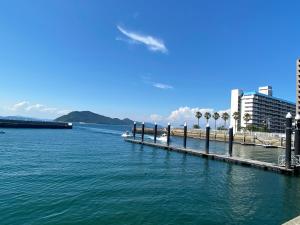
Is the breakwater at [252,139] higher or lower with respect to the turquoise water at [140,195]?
higher

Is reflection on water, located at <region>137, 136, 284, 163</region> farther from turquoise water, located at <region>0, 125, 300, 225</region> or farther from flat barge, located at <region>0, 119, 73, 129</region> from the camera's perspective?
flat barge, located at <region>0, 119, 73, 129</region>

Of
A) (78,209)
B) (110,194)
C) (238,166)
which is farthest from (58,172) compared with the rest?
(238,166)

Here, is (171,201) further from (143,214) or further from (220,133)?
(220,133)

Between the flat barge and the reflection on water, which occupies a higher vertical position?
the flat barge

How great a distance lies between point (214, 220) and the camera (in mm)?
21375

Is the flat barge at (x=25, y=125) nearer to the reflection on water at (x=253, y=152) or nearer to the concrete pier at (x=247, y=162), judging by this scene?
the reflection on water at (x=253, y=152)

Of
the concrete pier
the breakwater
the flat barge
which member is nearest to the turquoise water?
the concrete pier

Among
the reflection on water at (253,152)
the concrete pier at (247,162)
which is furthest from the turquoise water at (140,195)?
the reflection on water at (253,152)

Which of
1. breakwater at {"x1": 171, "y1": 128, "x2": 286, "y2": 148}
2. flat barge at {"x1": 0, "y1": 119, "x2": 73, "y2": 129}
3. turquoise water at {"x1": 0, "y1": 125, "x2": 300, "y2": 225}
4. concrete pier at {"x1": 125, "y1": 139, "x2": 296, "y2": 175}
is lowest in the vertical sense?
turquoise water at {"x1": 0, "y1": 125, "x2": 300, "y2": 225}

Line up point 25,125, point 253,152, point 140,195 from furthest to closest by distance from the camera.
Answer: point 25,125
point 253,152
point 140,195

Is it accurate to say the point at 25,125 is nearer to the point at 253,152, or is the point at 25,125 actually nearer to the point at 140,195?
the point at 253,152

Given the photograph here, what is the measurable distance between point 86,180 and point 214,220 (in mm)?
15959

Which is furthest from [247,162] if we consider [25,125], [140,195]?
[25,125]

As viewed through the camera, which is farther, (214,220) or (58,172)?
(58,172)
